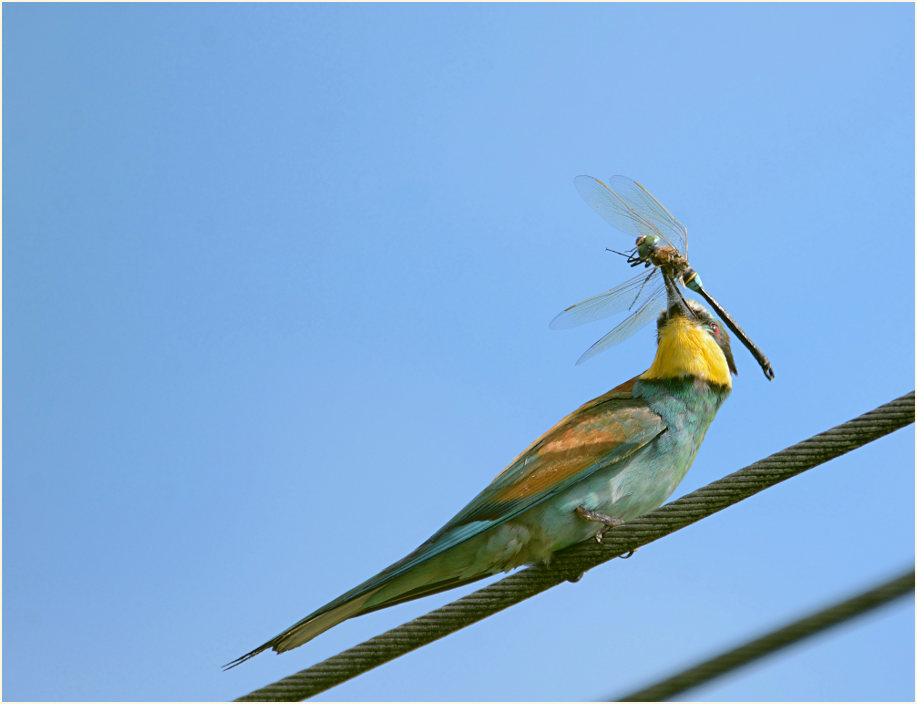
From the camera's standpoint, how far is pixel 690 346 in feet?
12.4

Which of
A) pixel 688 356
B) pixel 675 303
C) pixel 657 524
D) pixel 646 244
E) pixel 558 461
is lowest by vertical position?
pixel 657 524

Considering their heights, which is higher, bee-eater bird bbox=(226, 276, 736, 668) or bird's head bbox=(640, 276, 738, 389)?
bird's head bbox=(640, 276, 738, 389)

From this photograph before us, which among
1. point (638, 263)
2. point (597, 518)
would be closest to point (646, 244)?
point (638, 263)

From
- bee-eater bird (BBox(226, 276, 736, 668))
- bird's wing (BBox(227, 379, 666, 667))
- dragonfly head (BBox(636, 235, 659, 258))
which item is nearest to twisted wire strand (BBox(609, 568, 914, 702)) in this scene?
bee-eater bird (BBox(226, 276, 736, 668))

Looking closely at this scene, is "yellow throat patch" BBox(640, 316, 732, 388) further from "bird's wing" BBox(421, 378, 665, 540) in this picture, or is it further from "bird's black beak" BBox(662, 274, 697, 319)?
"bird's wing" BBox(421, 378, 665, 540)

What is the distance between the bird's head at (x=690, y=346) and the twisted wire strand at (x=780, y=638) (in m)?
1.54

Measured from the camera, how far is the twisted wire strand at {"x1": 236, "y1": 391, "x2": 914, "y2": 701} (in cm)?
240

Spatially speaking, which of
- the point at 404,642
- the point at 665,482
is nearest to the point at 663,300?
the point at 665,482

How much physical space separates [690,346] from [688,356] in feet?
0.17

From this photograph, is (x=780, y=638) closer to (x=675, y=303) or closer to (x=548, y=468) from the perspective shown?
(x=548, y=468)

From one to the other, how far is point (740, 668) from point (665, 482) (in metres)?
1.38

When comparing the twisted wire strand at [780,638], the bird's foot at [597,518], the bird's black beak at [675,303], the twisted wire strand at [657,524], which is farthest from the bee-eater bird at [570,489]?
the twisted wire strand at [780,638]

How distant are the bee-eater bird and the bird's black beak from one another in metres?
0.26

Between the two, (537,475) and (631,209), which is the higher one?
(631,209)
